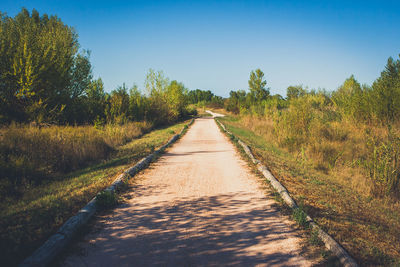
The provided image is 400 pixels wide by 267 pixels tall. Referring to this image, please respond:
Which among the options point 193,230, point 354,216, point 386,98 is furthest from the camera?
point 386,98

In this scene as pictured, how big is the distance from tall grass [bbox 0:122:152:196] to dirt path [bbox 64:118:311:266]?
311 centimetres

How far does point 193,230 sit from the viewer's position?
3590 millimetres

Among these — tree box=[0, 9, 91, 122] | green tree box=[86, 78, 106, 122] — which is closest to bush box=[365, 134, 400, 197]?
tree box=[0, 9, 91, 122]

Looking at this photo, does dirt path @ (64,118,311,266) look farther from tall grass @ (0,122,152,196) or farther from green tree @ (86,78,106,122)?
green tree @ (86,78,106,122)

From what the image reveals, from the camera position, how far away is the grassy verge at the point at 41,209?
305cm

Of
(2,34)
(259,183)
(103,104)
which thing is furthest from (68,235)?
(2,34)

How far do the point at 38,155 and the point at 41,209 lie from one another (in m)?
3.89

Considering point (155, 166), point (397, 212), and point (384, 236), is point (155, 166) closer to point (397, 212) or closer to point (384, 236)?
point (384, 236)

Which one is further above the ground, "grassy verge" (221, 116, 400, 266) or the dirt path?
the dirt path

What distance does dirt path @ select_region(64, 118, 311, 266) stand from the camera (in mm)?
2928

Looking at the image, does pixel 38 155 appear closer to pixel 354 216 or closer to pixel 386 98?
pixel 354 216

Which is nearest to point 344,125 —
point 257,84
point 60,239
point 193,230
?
point 193,230

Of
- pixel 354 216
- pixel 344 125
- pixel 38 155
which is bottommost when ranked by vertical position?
pixel 354 216

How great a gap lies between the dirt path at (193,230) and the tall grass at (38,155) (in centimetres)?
311
